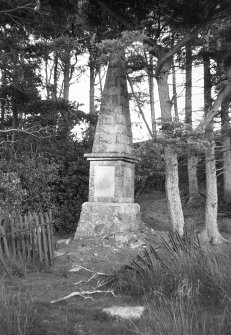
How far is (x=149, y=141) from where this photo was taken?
1001 cm

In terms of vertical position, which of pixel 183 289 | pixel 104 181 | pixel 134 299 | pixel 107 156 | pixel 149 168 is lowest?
pixel 134 299

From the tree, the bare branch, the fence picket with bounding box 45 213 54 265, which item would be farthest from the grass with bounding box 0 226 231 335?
the bare branch

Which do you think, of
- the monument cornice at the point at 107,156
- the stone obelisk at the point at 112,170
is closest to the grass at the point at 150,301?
the stone obelisk at the point at 112,170

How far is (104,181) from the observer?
11633mm

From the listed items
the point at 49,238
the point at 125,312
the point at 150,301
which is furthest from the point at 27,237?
the point at 125,312

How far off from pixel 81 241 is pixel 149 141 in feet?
10.3

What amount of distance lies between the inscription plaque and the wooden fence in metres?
3.80

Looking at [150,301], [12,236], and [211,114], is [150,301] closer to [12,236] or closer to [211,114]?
[12,236]

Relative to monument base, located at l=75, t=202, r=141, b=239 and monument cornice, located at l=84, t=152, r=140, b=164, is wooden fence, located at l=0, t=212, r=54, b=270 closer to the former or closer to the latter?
monument base, located at l=75, t=202, r=141, b=239

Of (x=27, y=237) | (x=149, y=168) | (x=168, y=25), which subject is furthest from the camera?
(x=149, y=168)

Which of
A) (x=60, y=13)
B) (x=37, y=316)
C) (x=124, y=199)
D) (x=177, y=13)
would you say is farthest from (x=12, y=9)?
(x=37, y=316)

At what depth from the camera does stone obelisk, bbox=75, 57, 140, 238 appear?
11.3 m

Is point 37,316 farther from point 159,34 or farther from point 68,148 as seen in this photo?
point 68,148

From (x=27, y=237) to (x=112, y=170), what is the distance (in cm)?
456
